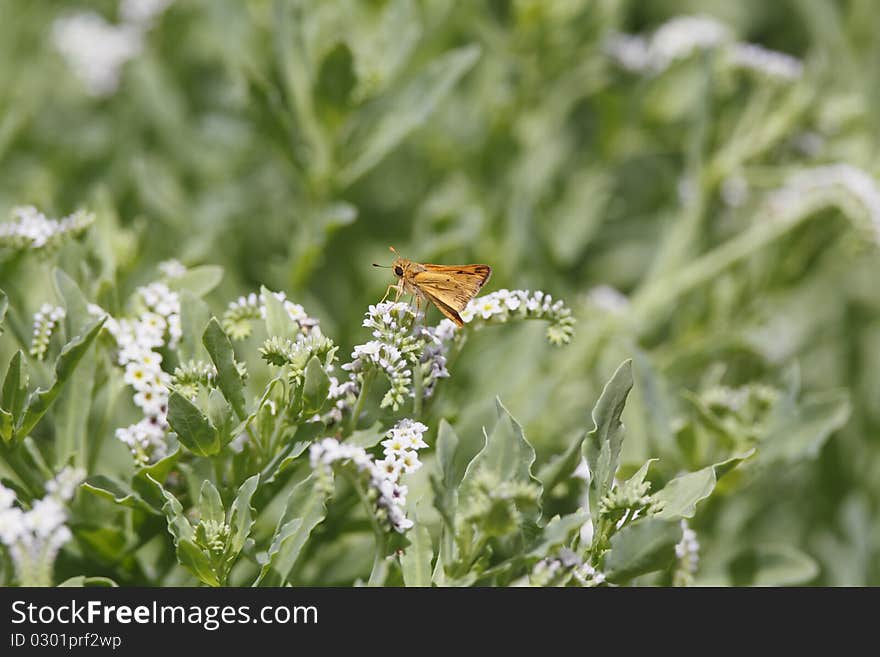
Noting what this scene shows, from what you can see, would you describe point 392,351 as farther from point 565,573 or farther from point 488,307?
point 565,573

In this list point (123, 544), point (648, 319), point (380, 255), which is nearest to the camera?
point (123, 544)

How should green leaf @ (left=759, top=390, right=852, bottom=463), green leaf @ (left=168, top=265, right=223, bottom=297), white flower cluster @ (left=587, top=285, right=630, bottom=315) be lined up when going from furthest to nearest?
white flower cluster @ (left=587, top=285, right=630, bottom=315) → green leaf @ (left=759, top=390, right=852, bottom=463) → green leaf @ (left=168, top=265, right=223, bottom=297)

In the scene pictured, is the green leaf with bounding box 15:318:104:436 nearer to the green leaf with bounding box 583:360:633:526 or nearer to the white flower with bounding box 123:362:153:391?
the white flower with bounding box 123:362:153:391

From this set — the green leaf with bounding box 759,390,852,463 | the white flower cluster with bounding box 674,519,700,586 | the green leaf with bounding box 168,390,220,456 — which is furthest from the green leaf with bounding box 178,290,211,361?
the green leaf with bounding box 759,390,852,463

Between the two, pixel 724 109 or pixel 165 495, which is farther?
pixel 724 109

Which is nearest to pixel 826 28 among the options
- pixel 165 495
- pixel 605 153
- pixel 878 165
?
pixel 878 165

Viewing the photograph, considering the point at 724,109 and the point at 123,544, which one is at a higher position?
the point at 724,109

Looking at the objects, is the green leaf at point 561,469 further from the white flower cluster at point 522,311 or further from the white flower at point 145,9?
the white flower at point 145,9

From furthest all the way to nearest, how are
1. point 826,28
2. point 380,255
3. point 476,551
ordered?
point 826,28 → point 380,255 → point 476,551

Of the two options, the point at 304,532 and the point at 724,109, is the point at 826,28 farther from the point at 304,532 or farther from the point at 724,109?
the point at 304,532
